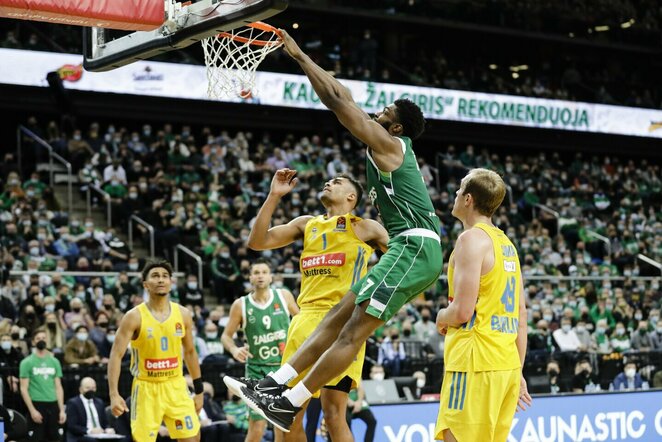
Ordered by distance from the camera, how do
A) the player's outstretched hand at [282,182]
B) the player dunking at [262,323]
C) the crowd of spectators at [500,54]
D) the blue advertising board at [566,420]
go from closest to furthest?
the player's outstretched hand at [282,182] → the player dunking at [262,323] → the blue advertising board at [566,420] → the crowd of spectators at [500,54]

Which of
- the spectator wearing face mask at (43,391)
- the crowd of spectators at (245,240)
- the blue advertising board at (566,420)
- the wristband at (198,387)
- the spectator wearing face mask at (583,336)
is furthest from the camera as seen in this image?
the spectator wearing face mask at (583,336)

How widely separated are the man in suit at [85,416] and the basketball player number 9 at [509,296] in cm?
735

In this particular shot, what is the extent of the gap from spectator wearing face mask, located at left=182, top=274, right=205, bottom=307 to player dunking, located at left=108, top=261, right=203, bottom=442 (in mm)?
8003

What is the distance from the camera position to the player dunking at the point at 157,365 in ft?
32.3

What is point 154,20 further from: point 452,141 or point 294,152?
point 452,141

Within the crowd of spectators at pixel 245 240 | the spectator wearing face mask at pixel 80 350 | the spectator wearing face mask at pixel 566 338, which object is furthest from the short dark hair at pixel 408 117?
the spectator wearing face mask at pixel 566 338

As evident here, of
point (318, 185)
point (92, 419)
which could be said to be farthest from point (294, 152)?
point (92, 419)

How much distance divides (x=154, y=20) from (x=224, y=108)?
65.3 ft

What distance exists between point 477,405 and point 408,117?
219cm

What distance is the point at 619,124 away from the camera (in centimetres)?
3266

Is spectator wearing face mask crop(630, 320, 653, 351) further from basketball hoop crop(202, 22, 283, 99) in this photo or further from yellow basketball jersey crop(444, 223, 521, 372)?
yellow basketball jersey crop(444, 223, 521, 372)

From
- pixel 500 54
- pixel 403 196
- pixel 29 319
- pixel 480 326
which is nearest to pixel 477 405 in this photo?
pixel 480 326

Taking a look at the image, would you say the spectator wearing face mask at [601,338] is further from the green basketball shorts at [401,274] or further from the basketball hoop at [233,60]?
the green basketball shorts at [401,274]

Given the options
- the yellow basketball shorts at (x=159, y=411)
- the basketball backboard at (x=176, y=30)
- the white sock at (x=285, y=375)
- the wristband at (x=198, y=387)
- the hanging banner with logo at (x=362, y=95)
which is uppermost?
the hanging banner with logo at (x=362, y=95)
